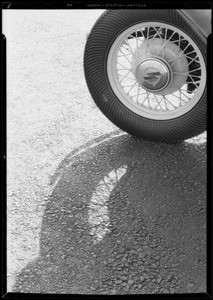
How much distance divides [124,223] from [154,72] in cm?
61

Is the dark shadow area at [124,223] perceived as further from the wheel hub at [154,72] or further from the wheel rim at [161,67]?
the wheel hub at [154,72]

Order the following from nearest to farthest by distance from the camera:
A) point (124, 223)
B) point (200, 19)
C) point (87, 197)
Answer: point (200, 19) < point (124, 223) < point (87, 197)

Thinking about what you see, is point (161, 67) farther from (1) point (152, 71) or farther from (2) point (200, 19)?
(2) point (200, 19)

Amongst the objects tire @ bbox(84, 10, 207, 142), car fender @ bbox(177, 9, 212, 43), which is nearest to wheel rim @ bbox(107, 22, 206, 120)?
tire @ bbox(84, 10, 207, 142)

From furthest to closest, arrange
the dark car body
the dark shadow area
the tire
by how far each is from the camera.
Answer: the tire
the dark shadow area
the dark car body

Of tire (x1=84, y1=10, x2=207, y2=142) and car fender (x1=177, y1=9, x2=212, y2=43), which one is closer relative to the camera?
car fender (x1=177, y1=9, x2=212, y2=43)

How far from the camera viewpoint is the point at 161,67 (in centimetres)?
232

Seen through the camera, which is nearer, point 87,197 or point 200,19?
point 200,19

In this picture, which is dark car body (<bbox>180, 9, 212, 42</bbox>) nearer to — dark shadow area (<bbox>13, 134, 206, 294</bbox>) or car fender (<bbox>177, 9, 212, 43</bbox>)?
car fender (<bbox>177, 9, 212, 43</bbox>)

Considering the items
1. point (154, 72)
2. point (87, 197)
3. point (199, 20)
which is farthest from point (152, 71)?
point (87, 197)

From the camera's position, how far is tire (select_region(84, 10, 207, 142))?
226 cm

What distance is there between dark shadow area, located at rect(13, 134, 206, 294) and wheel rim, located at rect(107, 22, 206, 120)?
0.60ft
